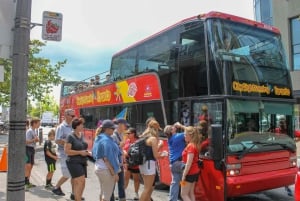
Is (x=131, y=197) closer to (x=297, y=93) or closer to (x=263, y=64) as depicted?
(x=263, y=64)

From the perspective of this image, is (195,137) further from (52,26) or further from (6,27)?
(6,27)

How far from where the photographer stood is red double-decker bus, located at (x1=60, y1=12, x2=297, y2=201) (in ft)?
22.6

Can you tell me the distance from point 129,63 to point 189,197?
17.4 feet

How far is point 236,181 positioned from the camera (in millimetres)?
6711

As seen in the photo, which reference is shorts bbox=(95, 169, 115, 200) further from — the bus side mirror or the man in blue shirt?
the bus side mirror

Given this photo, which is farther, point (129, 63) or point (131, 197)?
point (129, 63)

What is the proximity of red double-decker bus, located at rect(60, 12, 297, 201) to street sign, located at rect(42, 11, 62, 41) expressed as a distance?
3084 mm

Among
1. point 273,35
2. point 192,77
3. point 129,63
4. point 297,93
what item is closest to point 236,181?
point 192,77

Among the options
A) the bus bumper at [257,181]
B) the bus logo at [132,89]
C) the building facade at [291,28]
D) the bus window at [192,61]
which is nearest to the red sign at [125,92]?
the bus logo at [132,89]

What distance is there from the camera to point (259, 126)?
7.36 meters

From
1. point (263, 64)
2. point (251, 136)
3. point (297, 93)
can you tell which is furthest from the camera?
point (297, 93)

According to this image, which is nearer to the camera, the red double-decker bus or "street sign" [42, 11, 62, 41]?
"street sign" [42, 11, 62, 41]

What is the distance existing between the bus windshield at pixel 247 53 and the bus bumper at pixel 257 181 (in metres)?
1.80

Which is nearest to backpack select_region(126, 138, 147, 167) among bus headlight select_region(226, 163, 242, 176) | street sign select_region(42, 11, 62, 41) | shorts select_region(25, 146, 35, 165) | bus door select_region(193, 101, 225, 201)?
bus door select_region(193, 101, 225, 201)
